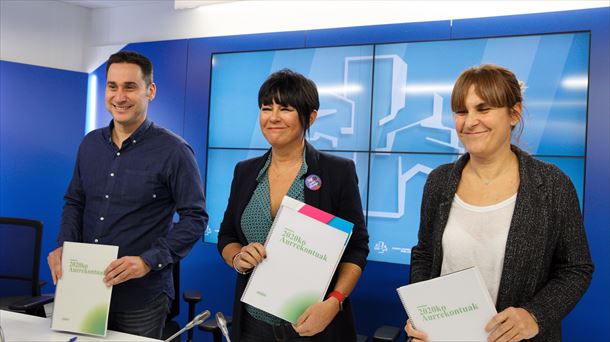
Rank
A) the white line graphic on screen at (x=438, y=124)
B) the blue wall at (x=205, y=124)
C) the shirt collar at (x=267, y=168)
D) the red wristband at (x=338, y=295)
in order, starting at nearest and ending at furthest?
the red wristband at (x=338, y=295)
the shirt collar at (x=267, y=168)
the blue wall at (x=205, y=124)
the white line graphic on screen at (x=438, y=124)

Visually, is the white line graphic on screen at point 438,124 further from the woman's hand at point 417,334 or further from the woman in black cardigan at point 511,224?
the woman's hand at point 417,334

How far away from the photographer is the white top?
1.57 m

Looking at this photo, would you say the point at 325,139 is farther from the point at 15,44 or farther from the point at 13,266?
the point at 15,44

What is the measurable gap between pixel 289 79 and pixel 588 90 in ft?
7.57

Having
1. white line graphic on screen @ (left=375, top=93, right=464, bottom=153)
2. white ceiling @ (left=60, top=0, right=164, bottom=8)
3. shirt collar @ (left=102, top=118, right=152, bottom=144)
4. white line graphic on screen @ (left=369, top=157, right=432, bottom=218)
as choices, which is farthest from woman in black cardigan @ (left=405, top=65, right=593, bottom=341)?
white ceiling @ (left=60, top=0, right=164, bottom=8)

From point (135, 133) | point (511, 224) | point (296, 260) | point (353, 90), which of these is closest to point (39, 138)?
point (353, 90)

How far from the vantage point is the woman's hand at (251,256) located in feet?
5.88

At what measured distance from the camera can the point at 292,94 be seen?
1.94m

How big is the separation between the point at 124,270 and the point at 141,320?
0.35m

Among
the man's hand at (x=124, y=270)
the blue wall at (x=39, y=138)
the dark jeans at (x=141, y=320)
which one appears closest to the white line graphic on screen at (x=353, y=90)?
the dark jeans at (x=141, y=320)

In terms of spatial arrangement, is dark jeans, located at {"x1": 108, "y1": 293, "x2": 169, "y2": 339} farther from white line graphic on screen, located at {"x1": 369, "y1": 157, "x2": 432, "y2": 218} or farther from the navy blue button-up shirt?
white line graphic on screen, located at {"x1": 369, "y1": 157, "x2": 432, "y2": 218}

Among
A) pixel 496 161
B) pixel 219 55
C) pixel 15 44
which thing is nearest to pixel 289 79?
pixel 496 161

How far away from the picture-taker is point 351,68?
13.9 feet

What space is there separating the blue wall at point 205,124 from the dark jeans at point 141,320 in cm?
198
